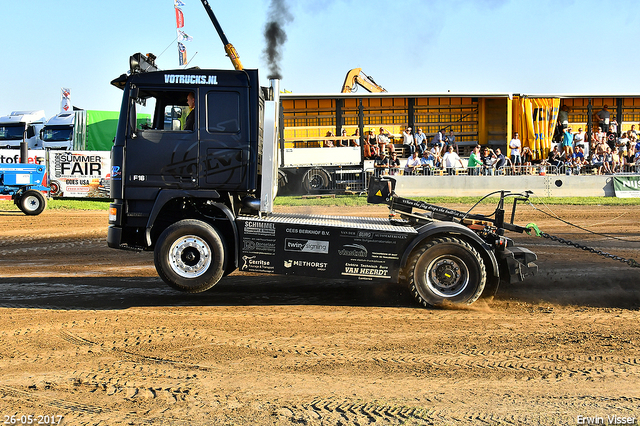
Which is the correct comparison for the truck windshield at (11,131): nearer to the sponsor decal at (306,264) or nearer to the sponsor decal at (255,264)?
the sponsor decal at (255,264)

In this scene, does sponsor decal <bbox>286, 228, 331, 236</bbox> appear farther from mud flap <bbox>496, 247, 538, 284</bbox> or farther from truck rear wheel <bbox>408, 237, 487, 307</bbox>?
mud flap <bbox>496, 247, 538, 284</bbox>

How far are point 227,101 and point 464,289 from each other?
12.0 feet

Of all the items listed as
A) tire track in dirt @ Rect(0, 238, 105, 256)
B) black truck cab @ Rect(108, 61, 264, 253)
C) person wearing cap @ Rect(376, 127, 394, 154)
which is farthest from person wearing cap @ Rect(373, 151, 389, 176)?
black truck cab @ Rect(108, 61, 264, 253)

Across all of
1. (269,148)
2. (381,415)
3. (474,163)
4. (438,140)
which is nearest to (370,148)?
(438,140)

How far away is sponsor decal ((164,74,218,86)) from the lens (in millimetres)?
6730

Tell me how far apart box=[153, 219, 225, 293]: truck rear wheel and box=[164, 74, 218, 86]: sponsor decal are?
66.9 inches

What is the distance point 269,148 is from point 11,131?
31.4m

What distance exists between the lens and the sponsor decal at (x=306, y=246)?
6605 millimetres

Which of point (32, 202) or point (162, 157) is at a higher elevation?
point (162, 157)

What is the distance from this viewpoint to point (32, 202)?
17078 millimetres

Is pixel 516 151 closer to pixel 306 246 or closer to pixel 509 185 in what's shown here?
pixel 509 185

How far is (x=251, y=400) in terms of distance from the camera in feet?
13.5

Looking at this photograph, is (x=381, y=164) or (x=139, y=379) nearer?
(x=139, y=379)

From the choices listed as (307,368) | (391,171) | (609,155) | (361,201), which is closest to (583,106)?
(609,155)
